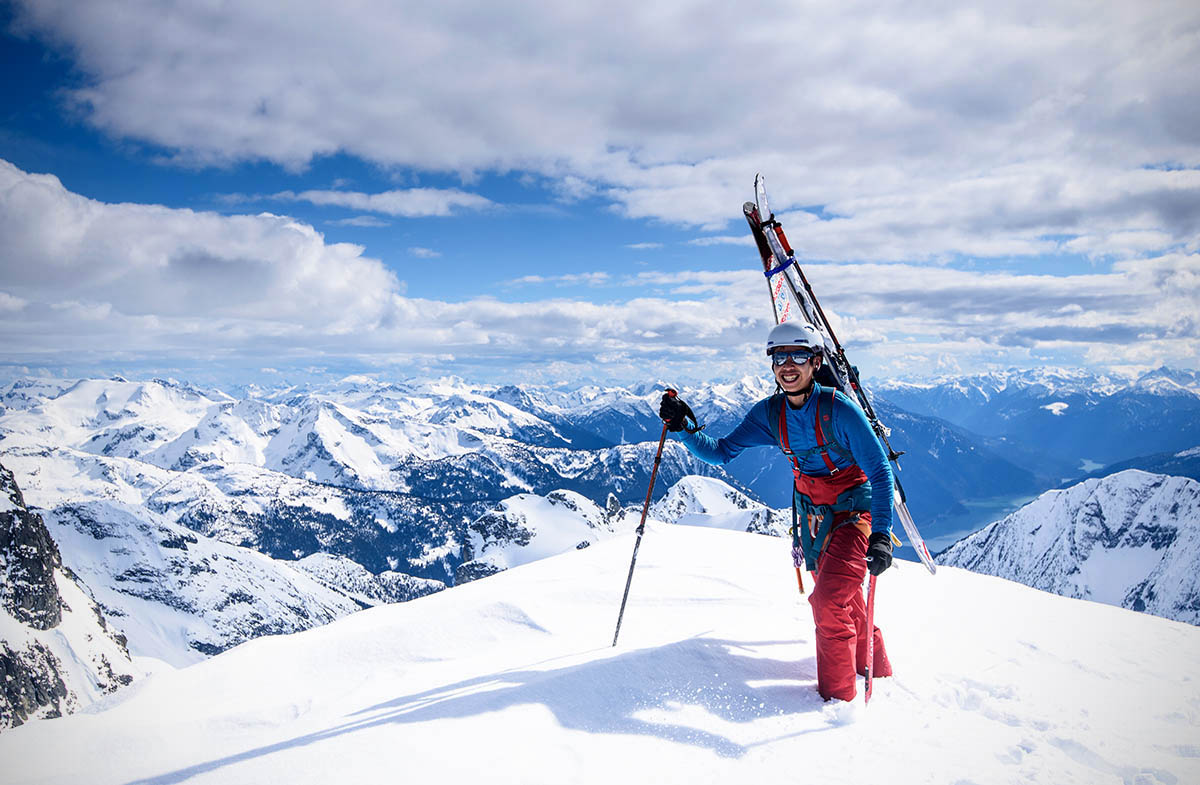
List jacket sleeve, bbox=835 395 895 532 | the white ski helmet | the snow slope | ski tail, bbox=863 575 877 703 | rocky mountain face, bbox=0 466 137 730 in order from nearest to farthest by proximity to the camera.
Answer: the snow slope < ski tail, bbox=863 575 877 703 < jacket sleeve, bbox=835 395 895 532 < the white ski helmet < rocky mountain face, bbox=0 466 137 730

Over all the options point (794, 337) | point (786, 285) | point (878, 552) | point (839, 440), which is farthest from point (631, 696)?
point (786, 285)

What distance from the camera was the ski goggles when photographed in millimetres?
6500

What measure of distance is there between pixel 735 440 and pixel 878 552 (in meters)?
2.30

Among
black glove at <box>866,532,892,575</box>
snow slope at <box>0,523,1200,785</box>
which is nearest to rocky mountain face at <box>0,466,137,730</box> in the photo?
snow slope at <box>0,523,1200,785</box>

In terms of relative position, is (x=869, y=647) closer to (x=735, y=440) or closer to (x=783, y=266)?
(x=735, y=440)

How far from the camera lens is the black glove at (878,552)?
5602 mm

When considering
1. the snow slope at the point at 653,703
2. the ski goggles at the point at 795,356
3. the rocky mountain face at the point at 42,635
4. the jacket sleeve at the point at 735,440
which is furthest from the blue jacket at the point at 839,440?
the rocky mountain face at the point at 42,635

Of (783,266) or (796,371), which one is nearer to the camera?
(796,371)

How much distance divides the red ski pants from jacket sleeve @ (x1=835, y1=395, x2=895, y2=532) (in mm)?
336

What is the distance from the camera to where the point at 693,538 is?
12.9 metres

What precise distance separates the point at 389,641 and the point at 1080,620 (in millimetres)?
10286

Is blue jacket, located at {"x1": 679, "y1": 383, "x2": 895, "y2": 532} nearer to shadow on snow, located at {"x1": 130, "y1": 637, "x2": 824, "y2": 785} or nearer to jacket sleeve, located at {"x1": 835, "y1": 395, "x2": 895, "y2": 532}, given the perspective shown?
jacket sleeve, located at {"x1": 835, "y1": 395, "x2": 895, "y2": 532}

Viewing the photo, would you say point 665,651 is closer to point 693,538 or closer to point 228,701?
point 228,701

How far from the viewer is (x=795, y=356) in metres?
6.54
